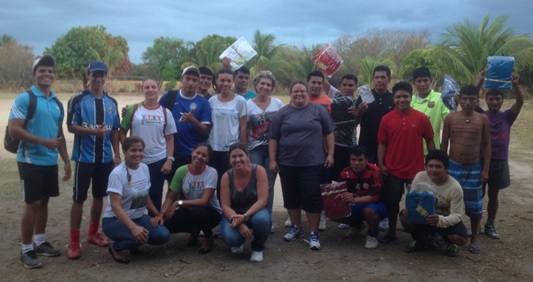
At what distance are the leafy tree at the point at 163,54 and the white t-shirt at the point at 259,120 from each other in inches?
1788

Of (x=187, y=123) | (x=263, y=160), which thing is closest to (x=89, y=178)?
(x=187, y=123)

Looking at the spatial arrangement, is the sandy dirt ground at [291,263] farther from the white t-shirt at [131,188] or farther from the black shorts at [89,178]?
the black shorts at [89,178]

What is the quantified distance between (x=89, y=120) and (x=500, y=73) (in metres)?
4.37

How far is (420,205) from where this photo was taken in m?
4.92

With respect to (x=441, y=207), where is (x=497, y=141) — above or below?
above

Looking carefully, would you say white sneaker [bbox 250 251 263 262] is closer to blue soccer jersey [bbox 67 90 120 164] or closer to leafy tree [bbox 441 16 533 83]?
blue soccer jersey [bbox 67 90 120 164]

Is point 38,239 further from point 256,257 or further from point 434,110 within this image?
point 434,110

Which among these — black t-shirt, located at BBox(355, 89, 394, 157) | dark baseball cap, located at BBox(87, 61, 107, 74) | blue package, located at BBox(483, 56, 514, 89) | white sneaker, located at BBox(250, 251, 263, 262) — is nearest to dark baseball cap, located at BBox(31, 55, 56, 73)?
dark baseball cap, located at BBox(87, 61, 107, 74)

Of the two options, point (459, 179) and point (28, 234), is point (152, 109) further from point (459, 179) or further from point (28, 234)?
point (459, 179)

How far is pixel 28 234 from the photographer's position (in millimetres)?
4703

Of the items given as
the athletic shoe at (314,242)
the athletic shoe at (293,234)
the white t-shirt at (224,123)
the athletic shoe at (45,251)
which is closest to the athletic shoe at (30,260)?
the athletic shoe at (45,251)

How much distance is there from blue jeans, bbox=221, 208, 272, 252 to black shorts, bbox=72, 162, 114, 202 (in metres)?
1.34

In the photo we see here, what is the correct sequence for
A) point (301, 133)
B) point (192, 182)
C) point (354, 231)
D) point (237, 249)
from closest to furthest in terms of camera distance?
point (237, 249) → point (192, 182) → point (301, 133) → point (354, 231)

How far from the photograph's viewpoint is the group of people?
15.9 feet
